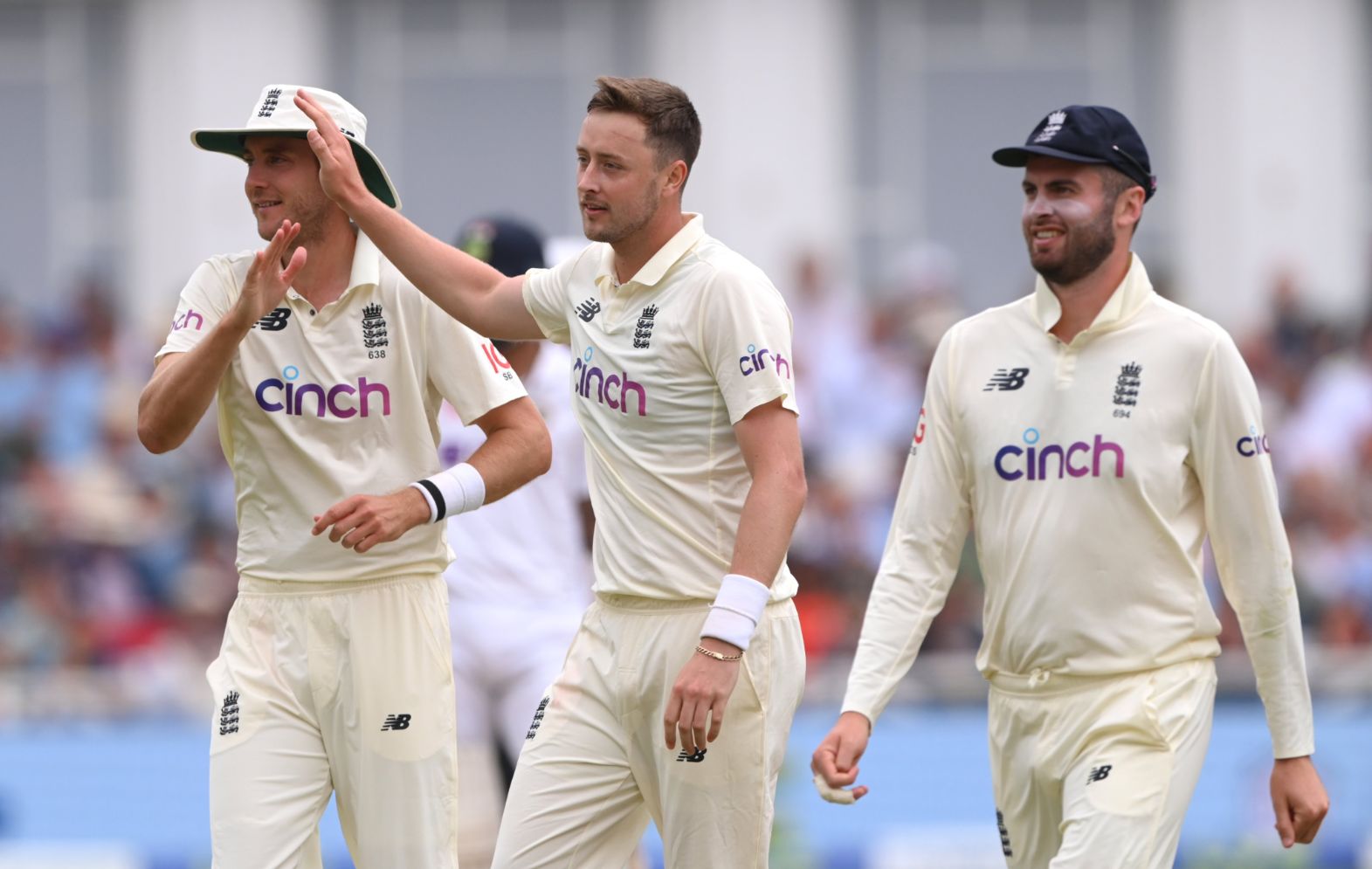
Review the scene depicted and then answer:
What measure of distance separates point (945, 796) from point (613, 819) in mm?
4770

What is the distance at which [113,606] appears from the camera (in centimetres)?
1212

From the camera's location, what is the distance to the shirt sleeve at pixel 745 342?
5.41 meters

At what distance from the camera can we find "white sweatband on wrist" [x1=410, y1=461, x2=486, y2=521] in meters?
5.67

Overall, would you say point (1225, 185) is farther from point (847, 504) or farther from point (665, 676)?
point (665, 676)

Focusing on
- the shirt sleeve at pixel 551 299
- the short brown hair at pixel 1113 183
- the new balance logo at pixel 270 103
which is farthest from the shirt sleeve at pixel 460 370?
the short brown hair at pixel 1113 183

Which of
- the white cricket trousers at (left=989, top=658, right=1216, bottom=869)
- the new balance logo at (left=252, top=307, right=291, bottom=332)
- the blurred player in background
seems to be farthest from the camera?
the blurred player in background

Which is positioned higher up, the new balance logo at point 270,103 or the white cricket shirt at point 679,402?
the new balance logo at point 270,103

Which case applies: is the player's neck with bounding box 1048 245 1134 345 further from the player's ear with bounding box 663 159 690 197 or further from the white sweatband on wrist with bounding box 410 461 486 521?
the white sweatband on wrist with bounding box 410 461 486 521

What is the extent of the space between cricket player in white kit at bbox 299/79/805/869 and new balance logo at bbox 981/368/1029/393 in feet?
2.03

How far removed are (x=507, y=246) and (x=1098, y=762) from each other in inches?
122

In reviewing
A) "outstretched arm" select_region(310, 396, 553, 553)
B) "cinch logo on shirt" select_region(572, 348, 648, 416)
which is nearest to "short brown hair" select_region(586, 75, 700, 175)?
"cinch logo on shirt" select_region(572, 348, 648, 416)

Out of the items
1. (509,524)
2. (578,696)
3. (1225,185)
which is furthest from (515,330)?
(1225,185)

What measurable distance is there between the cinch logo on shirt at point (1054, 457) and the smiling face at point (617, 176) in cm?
110

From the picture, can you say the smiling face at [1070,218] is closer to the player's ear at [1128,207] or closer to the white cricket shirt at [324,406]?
the player's ear at [1128,207]
